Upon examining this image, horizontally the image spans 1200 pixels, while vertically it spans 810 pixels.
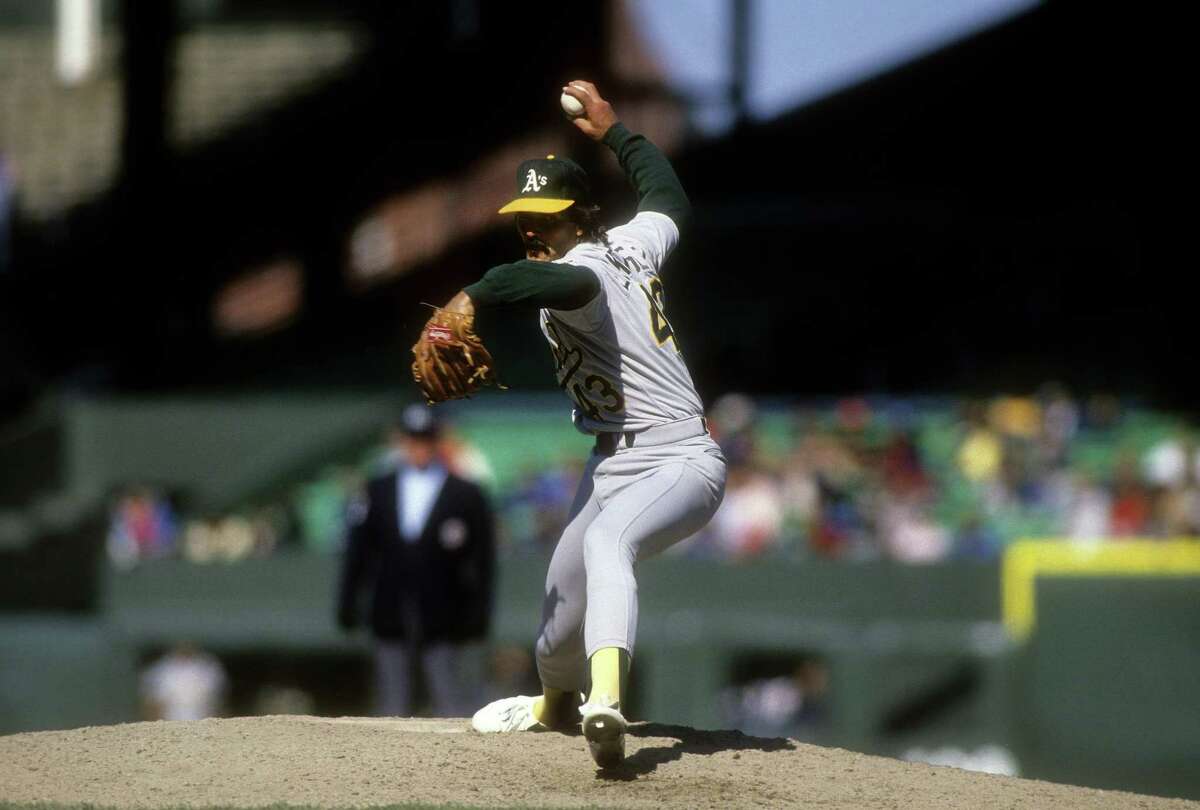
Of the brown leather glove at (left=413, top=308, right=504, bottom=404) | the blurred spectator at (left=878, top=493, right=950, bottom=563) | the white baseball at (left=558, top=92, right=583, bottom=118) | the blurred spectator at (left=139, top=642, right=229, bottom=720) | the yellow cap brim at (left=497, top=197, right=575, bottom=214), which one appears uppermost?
the white baseball at (left=558, top=92, right=583, bottom=118)

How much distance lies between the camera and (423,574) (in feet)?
25.3

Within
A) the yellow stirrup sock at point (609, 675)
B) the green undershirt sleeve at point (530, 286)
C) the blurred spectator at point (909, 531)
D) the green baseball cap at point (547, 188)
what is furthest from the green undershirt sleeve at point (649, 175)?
the blurred spectator at point (909, 531)

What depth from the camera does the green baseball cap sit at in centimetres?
504

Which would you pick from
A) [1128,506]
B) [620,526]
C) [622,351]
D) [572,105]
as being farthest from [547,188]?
[1128,506]

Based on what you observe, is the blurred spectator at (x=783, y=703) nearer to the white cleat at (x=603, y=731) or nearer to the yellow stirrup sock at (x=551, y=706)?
the yellow stirrup sock at (x=551, y=706)

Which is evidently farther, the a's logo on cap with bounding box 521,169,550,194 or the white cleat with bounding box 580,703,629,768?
the a's logo on cap with bounding box 521,169,550,194

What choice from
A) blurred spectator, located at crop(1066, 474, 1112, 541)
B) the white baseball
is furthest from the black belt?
blurred spectator, located at crop(1066, 474, 1112, 541)

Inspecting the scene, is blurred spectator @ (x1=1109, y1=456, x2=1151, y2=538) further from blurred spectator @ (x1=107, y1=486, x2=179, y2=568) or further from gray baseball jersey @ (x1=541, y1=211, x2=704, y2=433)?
gray baseball jersey @ (x1=541, y1=211, x2=704, y2=433)

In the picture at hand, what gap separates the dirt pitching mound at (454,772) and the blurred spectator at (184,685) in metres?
4.44

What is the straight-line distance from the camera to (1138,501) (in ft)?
35.7

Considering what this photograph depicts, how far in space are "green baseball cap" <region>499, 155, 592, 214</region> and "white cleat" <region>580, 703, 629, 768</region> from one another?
1.35 m

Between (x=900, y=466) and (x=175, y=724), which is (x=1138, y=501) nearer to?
(x=900, y=466)

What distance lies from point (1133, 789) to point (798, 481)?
331cm

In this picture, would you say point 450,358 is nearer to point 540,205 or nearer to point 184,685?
point 540,205
